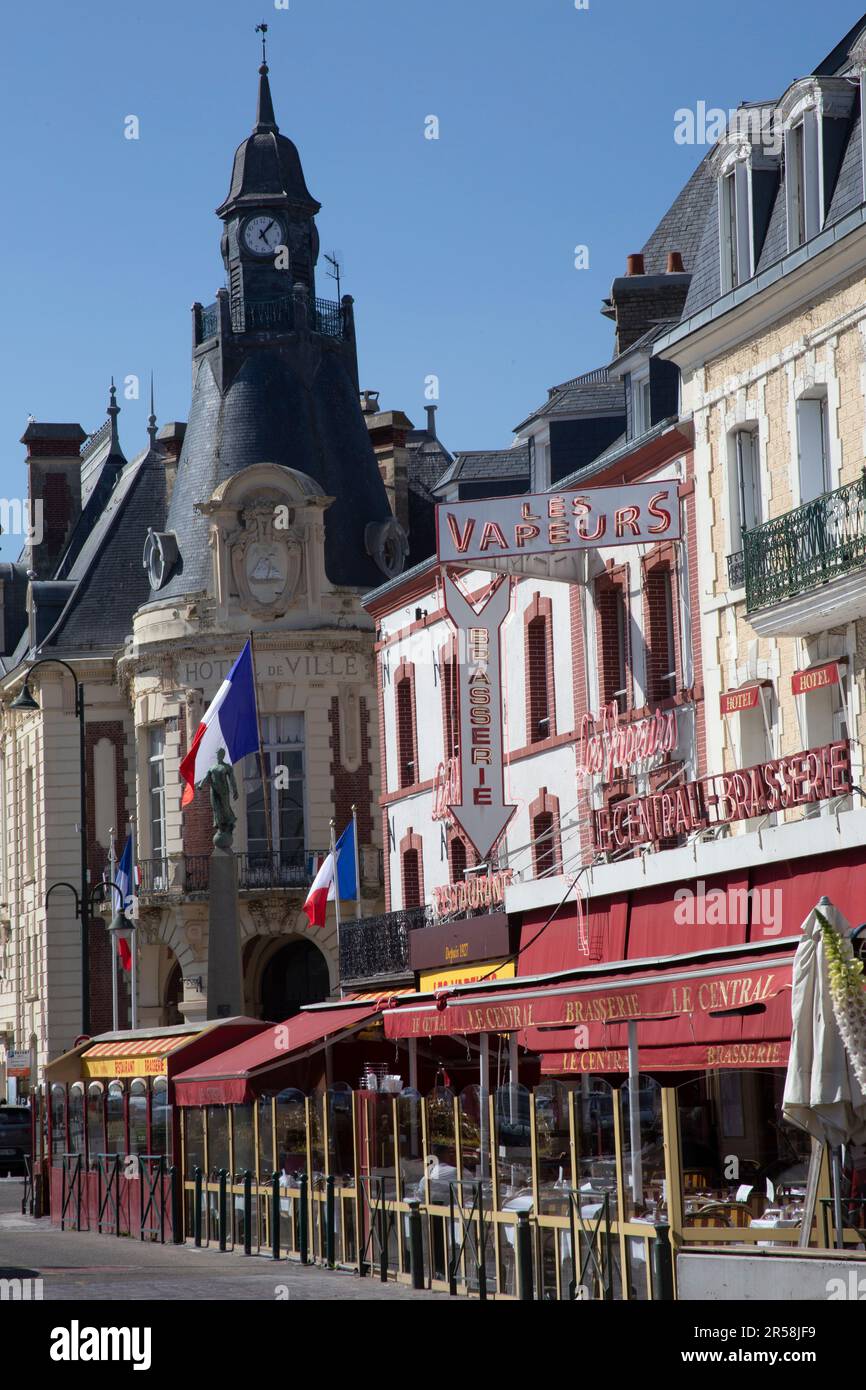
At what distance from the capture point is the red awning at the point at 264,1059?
83.1 ft

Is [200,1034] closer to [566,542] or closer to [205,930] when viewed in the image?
[566,542]

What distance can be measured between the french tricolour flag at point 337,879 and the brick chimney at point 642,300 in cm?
943

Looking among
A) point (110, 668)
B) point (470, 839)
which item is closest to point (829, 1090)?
point (470, 839)

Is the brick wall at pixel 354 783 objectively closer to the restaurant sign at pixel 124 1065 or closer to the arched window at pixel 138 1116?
the restaurant sign at pixel 124 1065

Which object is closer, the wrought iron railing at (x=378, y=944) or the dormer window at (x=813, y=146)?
the dormer window at (x=813, y=146)

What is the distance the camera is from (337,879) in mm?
40625

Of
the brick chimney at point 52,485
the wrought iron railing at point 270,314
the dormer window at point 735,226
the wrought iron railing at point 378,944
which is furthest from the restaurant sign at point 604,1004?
the brick chimney at point 52,485

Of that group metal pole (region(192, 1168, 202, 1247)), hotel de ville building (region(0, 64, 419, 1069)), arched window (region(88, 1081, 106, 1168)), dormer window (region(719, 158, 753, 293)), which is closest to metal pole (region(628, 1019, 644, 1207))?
metal pole (region(192, 1168, 202, 1247))

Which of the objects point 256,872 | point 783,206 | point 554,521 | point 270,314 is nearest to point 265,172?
point 270,314

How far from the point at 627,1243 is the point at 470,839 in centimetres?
1576

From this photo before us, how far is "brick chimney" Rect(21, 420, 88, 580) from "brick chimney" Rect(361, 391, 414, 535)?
11679 millimetres

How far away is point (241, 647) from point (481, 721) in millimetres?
18688

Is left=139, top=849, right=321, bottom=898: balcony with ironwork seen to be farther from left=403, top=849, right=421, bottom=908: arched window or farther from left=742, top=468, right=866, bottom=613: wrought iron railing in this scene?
left=742, top=468, right=866, bottom=613: wrought iron railing

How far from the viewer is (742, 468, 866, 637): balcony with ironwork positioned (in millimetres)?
23766
